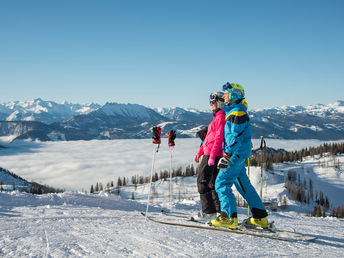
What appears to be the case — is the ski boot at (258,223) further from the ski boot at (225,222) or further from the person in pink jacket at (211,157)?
the person in pink jacket at (211,157)

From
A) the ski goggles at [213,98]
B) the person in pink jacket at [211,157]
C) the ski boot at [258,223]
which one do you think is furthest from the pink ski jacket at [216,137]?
the ski boot at [258,223]

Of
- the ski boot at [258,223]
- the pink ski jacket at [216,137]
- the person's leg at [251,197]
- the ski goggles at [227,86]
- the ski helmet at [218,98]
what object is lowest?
the ski boot at [258,223]

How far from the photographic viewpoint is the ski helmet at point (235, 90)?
5.55 m

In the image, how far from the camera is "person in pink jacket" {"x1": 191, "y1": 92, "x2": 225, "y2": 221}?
19.0ft

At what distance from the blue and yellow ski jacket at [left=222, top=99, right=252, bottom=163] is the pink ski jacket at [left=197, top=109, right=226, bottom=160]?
1.02 ft

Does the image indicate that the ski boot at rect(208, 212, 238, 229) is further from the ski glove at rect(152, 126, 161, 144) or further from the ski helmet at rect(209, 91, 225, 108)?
the ski glove at rect(152, 126, 161, 144)

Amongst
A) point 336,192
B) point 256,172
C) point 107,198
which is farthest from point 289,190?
point 107,198

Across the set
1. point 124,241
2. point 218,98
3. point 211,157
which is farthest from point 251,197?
point 124,241

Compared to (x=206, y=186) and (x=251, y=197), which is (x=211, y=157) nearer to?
(x=206, y=186)

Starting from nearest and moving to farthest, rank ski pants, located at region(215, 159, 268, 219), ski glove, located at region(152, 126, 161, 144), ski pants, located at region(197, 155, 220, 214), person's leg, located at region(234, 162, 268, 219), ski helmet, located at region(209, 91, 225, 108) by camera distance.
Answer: ski pants, located at region(215, 159, 268, 219) < person's leg, located at region(234, 162, 268, 219) < ski pants, located at region(197, 155, 220, 214) < ski helmet, located at region(209, 91, 225, 108) < ski glove, located at region(152, 126, 161, 144)

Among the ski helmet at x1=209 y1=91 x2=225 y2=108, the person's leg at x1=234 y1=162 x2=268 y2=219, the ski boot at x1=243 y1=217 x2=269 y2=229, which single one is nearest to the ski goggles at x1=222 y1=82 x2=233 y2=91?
the ski helmet at x1=209 y1=91 x2=225 y2=108

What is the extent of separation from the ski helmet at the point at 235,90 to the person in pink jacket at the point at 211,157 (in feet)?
1.47

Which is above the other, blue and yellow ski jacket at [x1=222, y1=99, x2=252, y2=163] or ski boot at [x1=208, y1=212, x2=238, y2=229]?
blue and yellow ski jacket at [x1=222, y1=99, x2=252, y2=163]

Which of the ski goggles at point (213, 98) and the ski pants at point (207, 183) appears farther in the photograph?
the ski goggles at point (213, 98)
